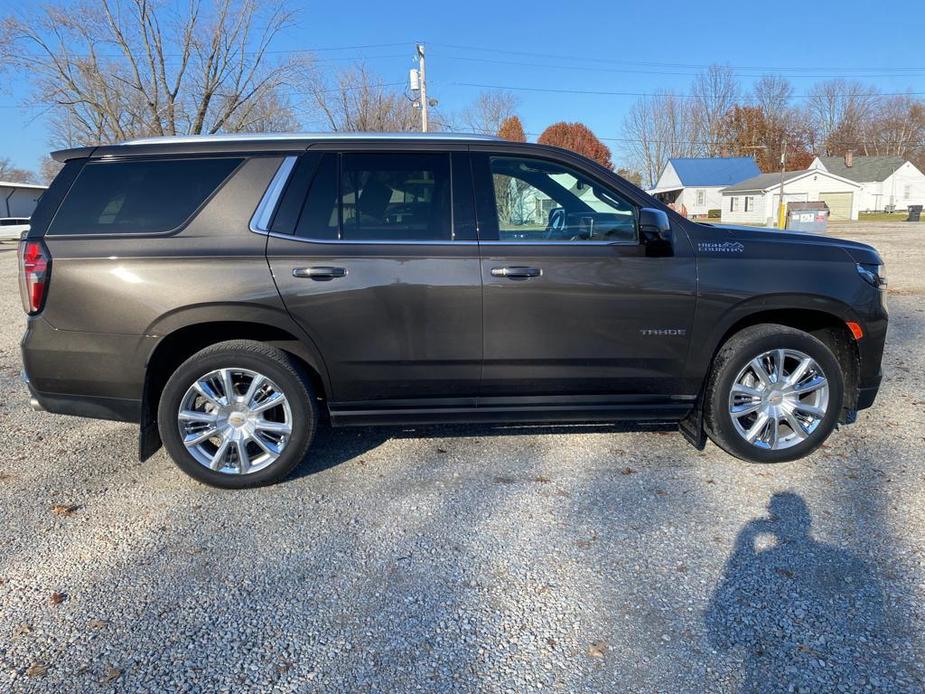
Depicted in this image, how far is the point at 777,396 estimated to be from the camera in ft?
12.8

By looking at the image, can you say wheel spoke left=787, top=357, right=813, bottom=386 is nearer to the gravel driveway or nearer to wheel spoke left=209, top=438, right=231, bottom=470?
the gravel driveway

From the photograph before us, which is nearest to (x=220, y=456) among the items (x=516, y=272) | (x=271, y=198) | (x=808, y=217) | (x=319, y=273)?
(x=319, y=273)

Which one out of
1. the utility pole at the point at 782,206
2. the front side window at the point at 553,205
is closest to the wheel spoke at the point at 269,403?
the front side window at the point at 553,205

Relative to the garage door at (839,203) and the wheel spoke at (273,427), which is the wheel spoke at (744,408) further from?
the garage door at (839,203)

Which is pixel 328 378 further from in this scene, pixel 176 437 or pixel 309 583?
pixel 309 583

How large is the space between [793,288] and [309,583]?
122 inches

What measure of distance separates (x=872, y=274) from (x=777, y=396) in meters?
0.94

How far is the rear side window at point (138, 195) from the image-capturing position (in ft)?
11.6

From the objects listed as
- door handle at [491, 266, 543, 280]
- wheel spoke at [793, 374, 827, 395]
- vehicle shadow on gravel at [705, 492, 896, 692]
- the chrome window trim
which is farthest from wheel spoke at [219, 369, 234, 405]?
wheel spoke at [793, 374, 827, 395]

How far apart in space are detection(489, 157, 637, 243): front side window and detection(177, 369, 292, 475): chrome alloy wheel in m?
1.64

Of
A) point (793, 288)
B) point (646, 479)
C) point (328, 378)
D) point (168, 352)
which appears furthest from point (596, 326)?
point (168, 352)

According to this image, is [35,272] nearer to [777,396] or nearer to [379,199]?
[379,199]

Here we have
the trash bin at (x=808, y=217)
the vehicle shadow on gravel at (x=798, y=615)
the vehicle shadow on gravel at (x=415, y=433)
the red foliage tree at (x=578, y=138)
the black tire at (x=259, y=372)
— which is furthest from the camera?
the red foliage tree at (x=578, y=138)

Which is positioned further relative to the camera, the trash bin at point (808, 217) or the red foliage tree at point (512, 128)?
the red foliage tree at point (512, 128)
